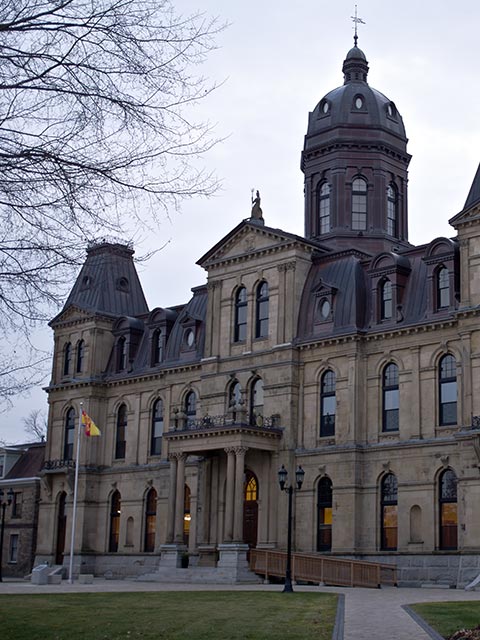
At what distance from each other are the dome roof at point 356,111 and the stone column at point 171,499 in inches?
791

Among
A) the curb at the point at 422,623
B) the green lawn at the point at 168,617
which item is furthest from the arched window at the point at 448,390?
the curb at the point at 422,623

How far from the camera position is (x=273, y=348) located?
50.7m

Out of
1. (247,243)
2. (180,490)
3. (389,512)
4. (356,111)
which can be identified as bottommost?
(389,512)

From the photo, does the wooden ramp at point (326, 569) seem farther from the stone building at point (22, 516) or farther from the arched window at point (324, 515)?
the stone building at point (22, 516)

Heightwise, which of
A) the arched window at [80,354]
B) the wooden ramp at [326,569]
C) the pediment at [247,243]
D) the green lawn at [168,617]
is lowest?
the green lawn at [168,617]

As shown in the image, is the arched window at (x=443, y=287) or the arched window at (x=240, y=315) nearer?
the arched window at (x=443, y=287)

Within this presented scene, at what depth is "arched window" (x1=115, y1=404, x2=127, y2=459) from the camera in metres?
61.3

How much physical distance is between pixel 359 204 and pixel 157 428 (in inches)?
671

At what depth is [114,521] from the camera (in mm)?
60750

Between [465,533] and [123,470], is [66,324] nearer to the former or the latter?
[123,470]

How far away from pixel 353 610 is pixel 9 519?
47.9m

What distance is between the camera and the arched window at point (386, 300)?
47713mm

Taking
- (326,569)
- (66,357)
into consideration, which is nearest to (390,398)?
(326,569)

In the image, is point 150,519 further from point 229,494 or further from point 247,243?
point 247,243
